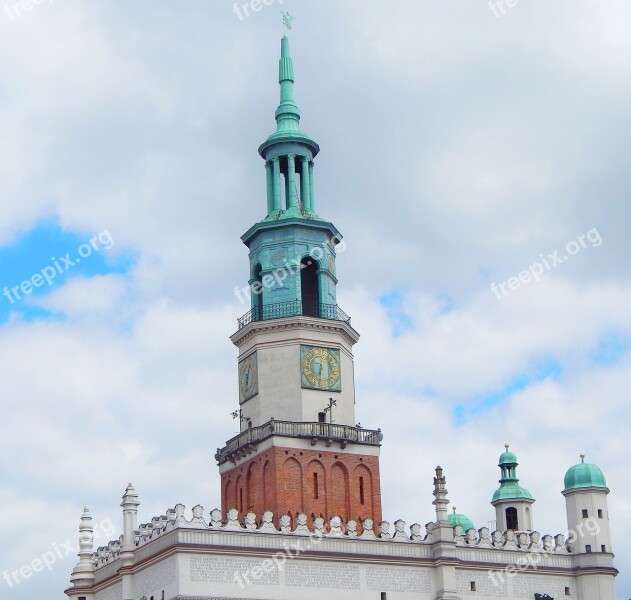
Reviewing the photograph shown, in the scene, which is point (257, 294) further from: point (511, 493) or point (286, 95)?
point (511, 493)

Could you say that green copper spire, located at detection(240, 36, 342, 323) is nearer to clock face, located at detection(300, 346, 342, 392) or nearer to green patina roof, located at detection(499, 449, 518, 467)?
clock face, located at detection(300, 346, 342, 392)


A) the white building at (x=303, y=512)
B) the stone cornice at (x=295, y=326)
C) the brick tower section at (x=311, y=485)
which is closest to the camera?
the white building at (x=303, y=512)

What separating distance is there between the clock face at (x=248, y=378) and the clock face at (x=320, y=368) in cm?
294

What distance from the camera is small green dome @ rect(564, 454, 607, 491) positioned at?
298 feet

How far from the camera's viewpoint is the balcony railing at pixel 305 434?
87.0m

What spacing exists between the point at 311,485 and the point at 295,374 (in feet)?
21.8

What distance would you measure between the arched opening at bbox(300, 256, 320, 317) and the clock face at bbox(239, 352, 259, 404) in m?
4.44

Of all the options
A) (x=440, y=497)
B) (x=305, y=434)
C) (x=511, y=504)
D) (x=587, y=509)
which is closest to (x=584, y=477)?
(x=587, y=509)

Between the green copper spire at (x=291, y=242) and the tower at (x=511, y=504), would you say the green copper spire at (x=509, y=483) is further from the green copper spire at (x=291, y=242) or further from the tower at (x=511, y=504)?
the green copper spire at (x=291, y=242)

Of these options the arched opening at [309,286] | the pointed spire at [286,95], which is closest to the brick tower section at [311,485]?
the arched opening at [309,286]

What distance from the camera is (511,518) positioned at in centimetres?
11544

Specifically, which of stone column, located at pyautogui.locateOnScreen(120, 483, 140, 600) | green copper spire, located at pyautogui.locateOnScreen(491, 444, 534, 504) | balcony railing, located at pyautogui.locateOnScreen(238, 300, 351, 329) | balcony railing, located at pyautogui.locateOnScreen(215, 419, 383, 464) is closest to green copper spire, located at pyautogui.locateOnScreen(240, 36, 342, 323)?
balcony railing, located at pyautogui.locateOnScreen(238, 300, 351, 329)

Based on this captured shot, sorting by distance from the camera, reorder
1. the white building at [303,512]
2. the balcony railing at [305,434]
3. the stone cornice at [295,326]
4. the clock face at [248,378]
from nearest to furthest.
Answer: the white building at [303,512], the balcony railing at [305,434], the stone cornice at [295,326], the clock face at [248,378]

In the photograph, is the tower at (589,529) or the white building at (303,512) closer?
the white building at (303,512)
